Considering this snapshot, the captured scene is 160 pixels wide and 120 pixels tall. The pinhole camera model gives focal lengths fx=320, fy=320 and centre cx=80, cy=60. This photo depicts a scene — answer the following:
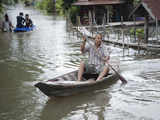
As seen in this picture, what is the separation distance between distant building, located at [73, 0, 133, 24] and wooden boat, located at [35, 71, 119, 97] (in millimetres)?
18004

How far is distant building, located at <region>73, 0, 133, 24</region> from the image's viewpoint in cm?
2688

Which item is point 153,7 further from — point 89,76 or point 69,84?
point 69,84

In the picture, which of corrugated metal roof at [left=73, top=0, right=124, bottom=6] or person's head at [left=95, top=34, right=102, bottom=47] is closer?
person's head at [left=95, top=34, right=102, bottom=47]

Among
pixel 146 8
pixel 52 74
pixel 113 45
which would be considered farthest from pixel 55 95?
pixel 113 45

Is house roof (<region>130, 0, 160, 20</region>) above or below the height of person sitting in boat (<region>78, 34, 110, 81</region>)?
above

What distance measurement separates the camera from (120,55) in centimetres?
1382

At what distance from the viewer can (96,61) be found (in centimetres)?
876

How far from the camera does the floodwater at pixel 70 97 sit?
698 cm

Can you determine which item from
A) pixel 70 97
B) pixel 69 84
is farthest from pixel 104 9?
pixel 69 84

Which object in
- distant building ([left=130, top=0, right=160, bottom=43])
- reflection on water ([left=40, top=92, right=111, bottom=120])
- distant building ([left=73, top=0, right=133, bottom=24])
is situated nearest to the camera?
reflection on water ([left=40, top=92, right=111, bottom=120])

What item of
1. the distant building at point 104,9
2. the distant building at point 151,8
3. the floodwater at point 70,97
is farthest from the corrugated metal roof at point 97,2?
the floodwater at point 70,97

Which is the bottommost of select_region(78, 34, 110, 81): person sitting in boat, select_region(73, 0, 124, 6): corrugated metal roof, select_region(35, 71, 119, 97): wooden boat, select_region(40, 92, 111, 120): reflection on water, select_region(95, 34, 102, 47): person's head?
select_region(40, 92, 111, 120): reflection on water

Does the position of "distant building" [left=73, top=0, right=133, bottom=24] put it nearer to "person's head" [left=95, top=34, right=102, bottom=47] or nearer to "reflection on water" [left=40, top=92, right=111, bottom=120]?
"person's head" [left=95, top=34, right=102, bottom=47]

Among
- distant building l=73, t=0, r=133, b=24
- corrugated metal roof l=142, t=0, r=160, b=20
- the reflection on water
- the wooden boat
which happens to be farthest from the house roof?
distant building l=73, t=0, r=133, b=24
